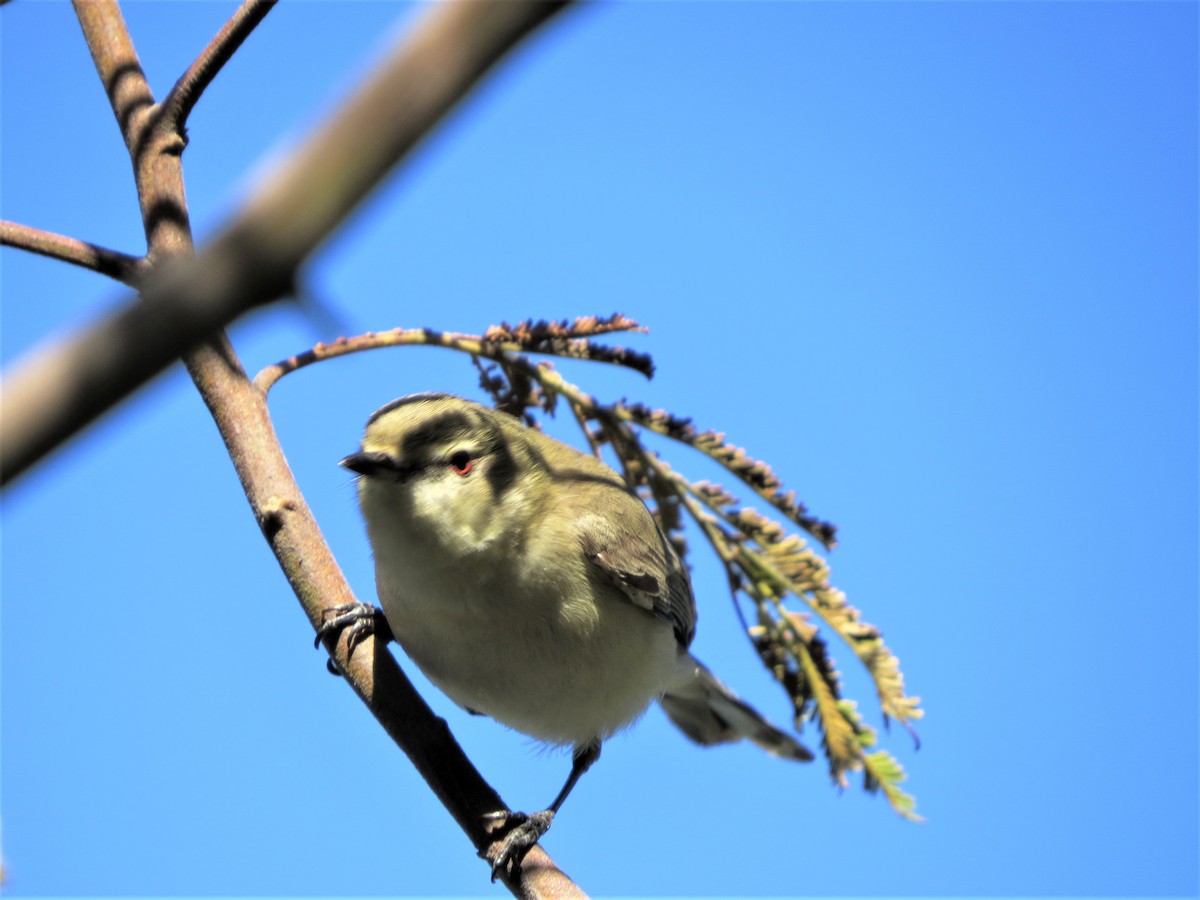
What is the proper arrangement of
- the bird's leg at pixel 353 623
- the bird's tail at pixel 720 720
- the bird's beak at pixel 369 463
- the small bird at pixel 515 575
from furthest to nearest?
the bird's tail at pixel 720 720, the small bird at pixel 515 575, the bird's beak at pixel 369 463, the bird's leg at pixel 353 623

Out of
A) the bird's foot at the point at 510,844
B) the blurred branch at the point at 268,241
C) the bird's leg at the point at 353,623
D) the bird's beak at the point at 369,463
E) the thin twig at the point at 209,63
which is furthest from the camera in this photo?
the bird's beak at the point at 369,463

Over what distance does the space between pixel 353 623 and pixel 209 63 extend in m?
1.63

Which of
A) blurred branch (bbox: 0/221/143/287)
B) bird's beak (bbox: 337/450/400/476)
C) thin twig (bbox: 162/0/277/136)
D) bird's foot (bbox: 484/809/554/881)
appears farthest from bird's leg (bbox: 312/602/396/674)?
thin twig (bbox: 162/0/277/136)

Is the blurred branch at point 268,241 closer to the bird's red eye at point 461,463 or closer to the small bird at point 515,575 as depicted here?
the small bird at point 515,575

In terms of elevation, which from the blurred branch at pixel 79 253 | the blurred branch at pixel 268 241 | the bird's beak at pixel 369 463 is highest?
the blurred branch at pixel 79 253

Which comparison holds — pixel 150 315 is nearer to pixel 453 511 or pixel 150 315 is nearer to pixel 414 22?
pixel 414 22

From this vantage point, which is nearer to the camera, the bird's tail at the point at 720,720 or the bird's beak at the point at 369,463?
the bird's beak at the point at 369,463

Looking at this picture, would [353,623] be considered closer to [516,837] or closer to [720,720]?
[516,837]

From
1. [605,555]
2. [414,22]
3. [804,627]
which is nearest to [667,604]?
[605,555]

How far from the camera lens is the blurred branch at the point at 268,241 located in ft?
2.78

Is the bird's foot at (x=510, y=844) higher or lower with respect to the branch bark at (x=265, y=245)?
higher

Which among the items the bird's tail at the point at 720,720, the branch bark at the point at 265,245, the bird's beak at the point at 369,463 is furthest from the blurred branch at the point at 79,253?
the bird's tail at the point at 720,720

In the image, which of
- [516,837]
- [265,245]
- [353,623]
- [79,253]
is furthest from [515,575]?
[265,245]

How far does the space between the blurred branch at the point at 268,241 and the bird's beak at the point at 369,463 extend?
2.52 metres
